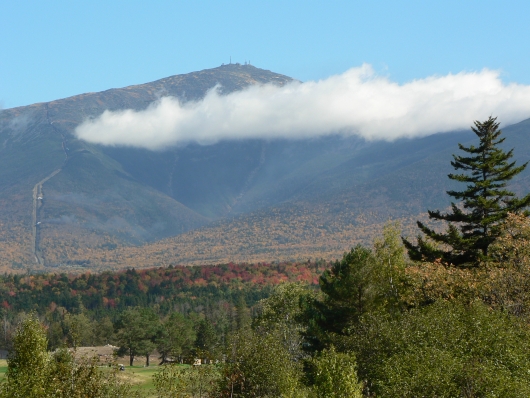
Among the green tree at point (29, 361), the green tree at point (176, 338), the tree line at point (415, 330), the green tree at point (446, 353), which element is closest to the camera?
the green tree at point (446, 353)

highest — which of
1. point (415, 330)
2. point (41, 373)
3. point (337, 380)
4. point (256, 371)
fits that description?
point (415, 330)

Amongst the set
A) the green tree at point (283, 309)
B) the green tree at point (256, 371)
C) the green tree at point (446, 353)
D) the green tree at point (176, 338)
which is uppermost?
the green tree at point (446, 353)

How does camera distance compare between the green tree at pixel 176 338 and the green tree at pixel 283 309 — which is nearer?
the green tree at pixel 283 309

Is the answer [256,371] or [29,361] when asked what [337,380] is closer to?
[256,371]

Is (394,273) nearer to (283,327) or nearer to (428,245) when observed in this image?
(428,245)

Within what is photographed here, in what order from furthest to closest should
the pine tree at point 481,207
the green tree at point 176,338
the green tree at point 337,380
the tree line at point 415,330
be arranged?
1. the green tree at point 176,338
2. the pine tree at point 481,207
3. the green tree at point 337,380
4. the tree line at point 415,330

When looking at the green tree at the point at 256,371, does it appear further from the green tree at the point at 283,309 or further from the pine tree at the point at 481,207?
the green tree at the point at 283,309

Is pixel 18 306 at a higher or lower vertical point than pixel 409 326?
lower

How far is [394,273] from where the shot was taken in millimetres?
61812

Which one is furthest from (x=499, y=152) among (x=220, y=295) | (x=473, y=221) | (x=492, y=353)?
(x=220, y=295)

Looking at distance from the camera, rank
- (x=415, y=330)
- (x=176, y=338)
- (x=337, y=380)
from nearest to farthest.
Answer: (x=337, y=380) < (x=415, y=330) < (x=176, y=338)

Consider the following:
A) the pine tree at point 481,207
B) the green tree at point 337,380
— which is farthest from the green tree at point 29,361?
the pine tree at point 481,207

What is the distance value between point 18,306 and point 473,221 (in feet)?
493

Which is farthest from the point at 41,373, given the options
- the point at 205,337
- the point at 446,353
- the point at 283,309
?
the point at 205,337
